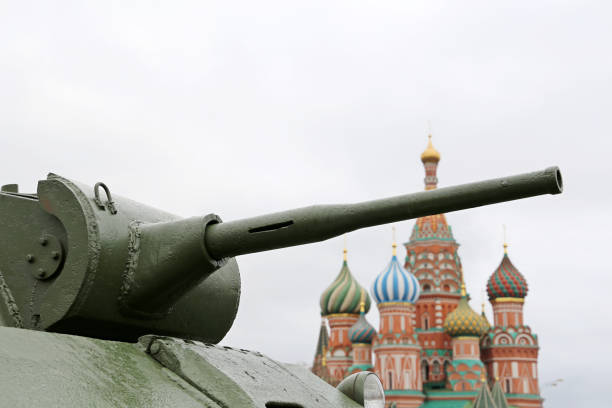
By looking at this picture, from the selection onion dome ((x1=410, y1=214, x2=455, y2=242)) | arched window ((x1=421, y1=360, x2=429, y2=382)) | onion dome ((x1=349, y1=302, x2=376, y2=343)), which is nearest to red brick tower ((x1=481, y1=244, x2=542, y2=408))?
onion dome ((x1=410, y1=214, x2=455, y2=242))

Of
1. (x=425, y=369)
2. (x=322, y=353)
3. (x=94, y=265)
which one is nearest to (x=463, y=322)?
(x=425, y=369)

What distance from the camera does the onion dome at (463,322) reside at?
1810 inches

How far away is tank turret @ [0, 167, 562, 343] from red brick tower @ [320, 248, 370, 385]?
158ft

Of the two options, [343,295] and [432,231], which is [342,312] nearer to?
[343,295]

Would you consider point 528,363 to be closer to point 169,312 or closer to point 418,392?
point 418,392

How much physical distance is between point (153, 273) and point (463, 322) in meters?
43.5

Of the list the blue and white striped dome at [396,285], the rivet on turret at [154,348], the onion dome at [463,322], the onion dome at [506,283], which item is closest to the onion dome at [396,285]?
the blue and white striped dome at [396,285]

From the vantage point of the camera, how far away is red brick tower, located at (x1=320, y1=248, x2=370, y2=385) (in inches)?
2034

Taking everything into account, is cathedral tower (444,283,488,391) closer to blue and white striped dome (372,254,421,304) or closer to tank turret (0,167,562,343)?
blue and white striped dome (372,254,421,304)

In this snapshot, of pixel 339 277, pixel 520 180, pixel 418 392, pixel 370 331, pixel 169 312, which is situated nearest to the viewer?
pixel 520 180

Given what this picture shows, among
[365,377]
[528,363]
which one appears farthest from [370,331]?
[365,377]

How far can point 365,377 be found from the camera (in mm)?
4160

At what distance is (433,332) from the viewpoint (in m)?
48.4

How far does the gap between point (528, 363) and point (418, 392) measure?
21.9 ft
